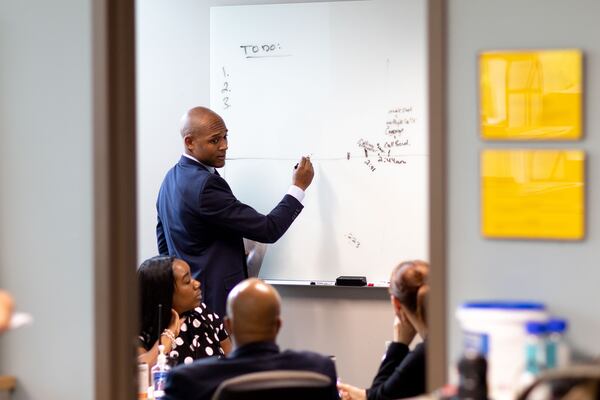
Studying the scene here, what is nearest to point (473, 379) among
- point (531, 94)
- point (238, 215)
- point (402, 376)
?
point (531, 94)

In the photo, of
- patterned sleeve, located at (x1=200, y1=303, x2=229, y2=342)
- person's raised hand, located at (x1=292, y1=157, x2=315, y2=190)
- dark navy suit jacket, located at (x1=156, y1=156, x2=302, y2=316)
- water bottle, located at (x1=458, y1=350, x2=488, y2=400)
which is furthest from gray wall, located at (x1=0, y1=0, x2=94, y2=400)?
person's raised hand, located at (x1=292, y1=157, x2=315, y2=190)

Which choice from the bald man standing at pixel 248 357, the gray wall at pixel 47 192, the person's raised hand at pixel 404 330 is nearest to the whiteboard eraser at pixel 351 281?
the person's raised hand at pixel 404 330

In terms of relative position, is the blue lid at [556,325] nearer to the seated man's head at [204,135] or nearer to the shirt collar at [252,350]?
the shirt collar at [252,350]

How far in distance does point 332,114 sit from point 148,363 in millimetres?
1674

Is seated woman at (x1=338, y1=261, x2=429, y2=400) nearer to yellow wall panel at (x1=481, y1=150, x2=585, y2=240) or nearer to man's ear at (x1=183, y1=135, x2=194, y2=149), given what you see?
yellow wall panel at (x1=481, y1=150, x2=585, y2=240)

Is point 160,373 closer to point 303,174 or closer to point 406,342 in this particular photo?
point 406,342

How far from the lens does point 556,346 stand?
2043mm

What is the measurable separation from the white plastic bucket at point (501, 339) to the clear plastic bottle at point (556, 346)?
0.11 feet

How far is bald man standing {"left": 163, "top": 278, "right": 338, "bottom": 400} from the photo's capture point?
8.77 feet

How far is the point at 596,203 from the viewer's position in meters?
2.25

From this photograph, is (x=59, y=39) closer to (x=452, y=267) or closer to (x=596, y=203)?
(x=452, y=267)

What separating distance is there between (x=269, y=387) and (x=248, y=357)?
38cm

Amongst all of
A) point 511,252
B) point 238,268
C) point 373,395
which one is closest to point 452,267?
point 511,252

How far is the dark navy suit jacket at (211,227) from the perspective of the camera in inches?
166
